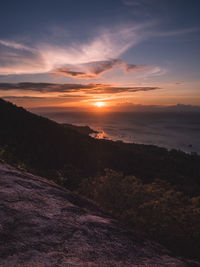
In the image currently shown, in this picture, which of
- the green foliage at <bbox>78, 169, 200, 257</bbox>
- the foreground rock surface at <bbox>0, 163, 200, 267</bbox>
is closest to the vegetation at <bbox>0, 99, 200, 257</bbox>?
the green foliage at <bbox>78, 169, 200, 257</bbox>

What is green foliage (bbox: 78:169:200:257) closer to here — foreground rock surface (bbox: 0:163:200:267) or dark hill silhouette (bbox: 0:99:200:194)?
foreground rock surface (bbox: 0:163:200:267)

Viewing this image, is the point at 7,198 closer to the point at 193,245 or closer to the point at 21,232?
the point at 21,232

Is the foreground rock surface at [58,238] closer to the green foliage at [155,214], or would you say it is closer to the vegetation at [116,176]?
the vegetation at [116,176]

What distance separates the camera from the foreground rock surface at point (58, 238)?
2.58m

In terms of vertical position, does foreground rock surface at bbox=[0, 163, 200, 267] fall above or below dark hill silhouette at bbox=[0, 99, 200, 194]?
above

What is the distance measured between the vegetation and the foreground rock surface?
2215 millimetres

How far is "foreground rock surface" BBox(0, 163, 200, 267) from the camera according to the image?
2582mm

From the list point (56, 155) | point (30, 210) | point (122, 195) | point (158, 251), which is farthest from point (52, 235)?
point (56, 155)

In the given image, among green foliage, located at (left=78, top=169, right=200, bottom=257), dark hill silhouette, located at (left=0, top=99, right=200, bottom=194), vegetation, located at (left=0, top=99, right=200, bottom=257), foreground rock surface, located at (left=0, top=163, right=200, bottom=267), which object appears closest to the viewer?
foreground rock surface, located at (left=0, top=163, right=200, bottom=267)

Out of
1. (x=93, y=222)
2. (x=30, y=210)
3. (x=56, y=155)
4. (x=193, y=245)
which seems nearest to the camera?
(x=30, y=210)

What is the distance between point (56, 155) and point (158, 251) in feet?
119

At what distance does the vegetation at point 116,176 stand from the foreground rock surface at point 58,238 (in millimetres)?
2215

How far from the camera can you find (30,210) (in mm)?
3719

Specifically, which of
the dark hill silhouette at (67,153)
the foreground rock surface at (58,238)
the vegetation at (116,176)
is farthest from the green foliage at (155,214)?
the dark hill silhouette at (67,153)
